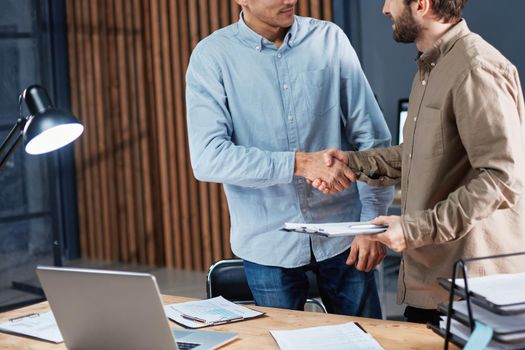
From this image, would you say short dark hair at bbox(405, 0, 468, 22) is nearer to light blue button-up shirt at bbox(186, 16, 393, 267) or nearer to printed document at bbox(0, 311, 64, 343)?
light blue button-up shirt at bbox(186, 16, 393, 267)

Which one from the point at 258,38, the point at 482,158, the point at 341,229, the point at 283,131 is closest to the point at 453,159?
the point at 482,158

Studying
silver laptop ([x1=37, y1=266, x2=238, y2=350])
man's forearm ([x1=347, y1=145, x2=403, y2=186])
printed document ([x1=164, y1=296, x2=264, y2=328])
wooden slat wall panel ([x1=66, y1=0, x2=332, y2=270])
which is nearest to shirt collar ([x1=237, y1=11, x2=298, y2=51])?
man's forearm ([x1=347, y1=145, x2=403, y2=186])

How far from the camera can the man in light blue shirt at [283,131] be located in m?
2.99

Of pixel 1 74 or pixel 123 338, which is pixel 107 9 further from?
pixel 123 338

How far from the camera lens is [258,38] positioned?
3.06 meters

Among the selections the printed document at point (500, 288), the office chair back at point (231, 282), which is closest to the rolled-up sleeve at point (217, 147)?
the office chair back at point (231, 282)

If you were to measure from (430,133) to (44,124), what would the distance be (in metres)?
1.19

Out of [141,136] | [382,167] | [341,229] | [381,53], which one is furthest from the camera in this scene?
[141,136]

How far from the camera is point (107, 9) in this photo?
7.64 m

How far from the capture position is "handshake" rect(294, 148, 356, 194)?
9.18ft

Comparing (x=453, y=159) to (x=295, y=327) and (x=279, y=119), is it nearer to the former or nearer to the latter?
(x=295, y=327)

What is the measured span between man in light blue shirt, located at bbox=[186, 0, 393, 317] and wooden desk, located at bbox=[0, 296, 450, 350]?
469 mm

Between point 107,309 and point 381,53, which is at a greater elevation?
point 381,53

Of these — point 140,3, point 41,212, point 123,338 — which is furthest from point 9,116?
point 123,338
